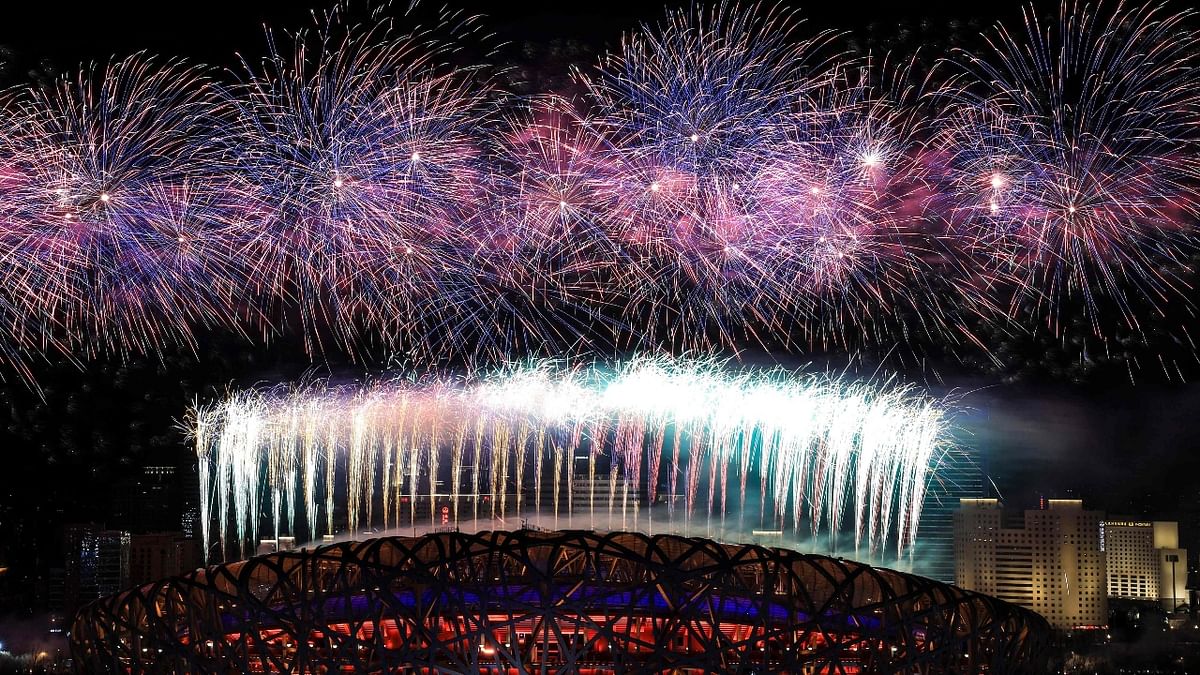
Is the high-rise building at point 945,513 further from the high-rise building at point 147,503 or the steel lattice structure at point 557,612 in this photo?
the steel lattice structure at point 557,612

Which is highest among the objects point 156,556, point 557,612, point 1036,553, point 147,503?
point 557,612

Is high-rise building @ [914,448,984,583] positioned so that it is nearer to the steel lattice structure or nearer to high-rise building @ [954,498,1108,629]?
high-rise building @ [954,498,1108,629]

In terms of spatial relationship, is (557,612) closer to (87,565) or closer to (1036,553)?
(87,565)

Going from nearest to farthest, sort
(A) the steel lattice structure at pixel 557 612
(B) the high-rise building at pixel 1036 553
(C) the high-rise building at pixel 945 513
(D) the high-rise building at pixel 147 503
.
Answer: (A) the steel lattice structure at pixel 557 612, (D) the high-rise building at pixel 147 503, (B) the high-rise building at pixel 1036 553, (C) the high-rise building at pixel 945 513

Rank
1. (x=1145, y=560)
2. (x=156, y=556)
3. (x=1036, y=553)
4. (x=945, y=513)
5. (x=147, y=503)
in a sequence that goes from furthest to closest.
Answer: (x=945, y=513), (x=1145, y=560), (x=1036, y=553), (x=147, y=503), (x=156, y=556)

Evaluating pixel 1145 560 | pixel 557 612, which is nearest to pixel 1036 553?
pixel 1145 560

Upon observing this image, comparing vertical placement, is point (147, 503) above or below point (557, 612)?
below

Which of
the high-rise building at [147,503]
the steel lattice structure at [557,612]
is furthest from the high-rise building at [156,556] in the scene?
the steel lattice structure at [557,612]
